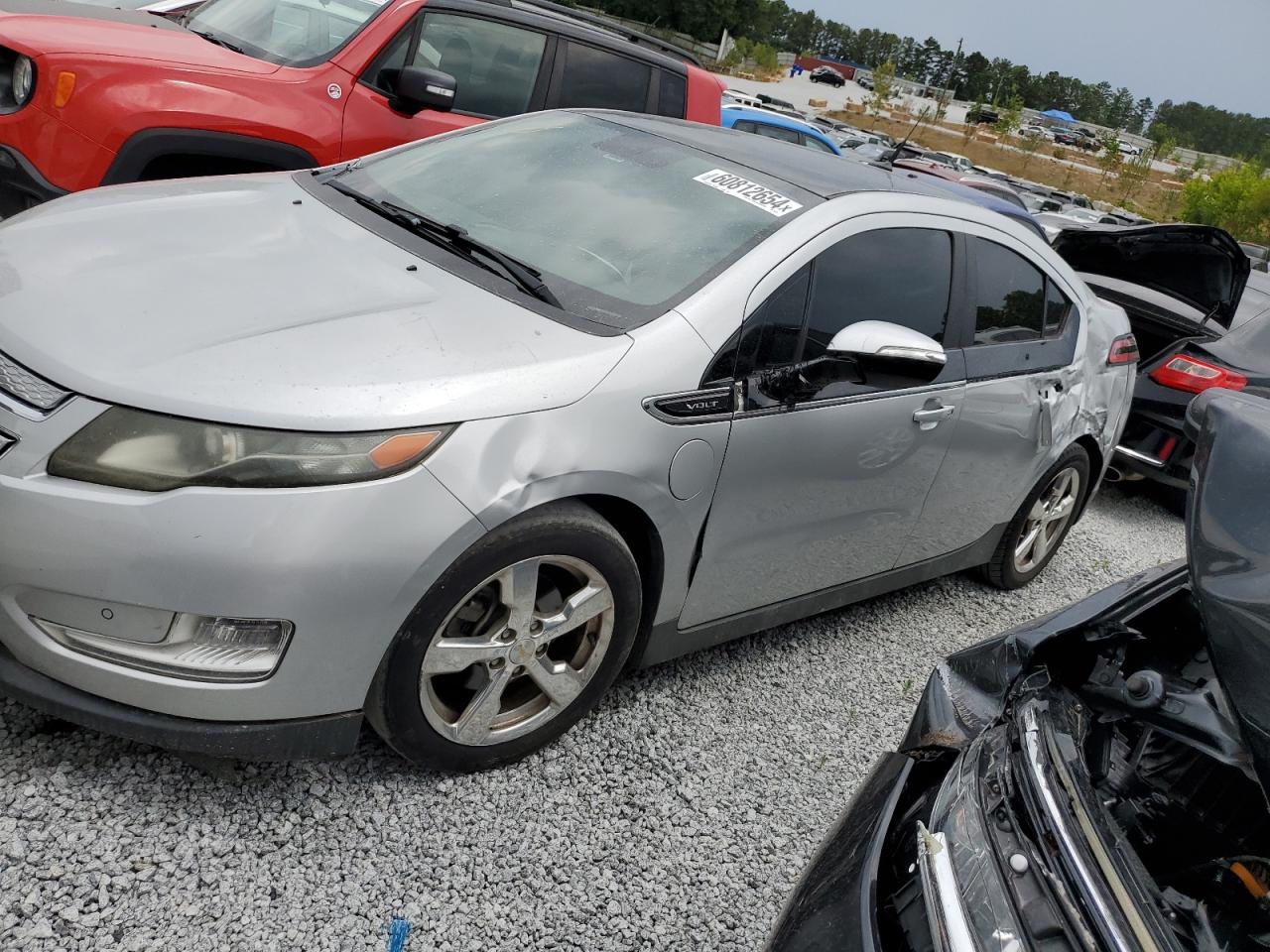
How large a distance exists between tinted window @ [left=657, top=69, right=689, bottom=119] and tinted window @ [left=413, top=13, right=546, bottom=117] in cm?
83

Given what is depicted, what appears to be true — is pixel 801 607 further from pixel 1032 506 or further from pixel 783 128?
pixel 783 128

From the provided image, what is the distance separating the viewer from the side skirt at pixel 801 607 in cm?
310

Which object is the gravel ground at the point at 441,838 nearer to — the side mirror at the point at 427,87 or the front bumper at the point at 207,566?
the front bumper at the point at 207,566

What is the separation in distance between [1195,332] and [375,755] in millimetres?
5564

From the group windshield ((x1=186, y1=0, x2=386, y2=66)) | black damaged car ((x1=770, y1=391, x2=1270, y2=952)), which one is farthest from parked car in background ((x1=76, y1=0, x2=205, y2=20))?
black damaged car ((x1=770, y1=391, x2=1270, y2=952))

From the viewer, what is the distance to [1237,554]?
1.72 meters

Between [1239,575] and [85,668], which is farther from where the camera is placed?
[85,668]

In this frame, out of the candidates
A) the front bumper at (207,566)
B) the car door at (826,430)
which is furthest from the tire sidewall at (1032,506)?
the front bumper at (207,566)

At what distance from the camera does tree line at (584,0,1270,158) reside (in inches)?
4551

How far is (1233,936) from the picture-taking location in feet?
5.37

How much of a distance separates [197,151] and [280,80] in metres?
0.56

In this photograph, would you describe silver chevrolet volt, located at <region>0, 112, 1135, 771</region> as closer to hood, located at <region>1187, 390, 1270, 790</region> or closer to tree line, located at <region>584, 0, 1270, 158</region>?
hood, located at <region>1187, 390, 1270, 790</region>

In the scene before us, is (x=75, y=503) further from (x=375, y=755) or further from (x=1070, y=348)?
(x=1070, y=348)

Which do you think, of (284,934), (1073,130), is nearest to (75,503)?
(284,934)
